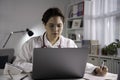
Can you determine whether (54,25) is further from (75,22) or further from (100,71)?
(75,22)

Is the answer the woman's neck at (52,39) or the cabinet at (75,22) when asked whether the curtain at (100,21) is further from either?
the woman's neck at (52,39)

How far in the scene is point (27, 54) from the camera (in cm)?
181

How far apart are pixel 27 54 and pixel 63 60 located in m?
0.56

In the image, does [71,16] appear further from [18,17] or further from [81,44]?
[18,17]

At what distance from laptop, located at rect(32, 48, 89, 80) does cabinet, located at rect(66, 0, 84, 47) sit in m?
2.93

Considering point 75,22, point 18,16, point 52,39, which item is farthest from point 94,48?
point 52,39

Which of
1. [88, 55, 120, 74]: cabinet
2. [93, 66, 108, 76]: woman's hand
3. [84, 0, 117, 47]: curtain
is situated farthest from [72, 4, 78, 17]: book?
[93, 66, 108, 76]: woman's hand

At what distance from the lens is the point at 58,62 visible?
1.34 meters

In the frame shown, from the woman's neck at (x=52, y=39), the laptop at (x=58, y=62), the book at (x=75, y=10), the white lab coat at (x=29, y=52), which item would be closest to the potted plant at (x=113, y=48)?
the book at (x=75, y=10)

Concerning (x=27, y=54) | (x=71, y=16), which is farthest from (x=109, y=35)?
(x=27, y=54)

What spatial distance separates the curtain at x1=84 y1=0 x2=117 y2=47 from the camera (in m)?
3.83

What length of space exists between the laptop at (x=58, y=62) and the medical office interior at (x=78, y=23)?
2.09 m

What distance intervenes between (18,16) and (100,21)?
6.04 ft

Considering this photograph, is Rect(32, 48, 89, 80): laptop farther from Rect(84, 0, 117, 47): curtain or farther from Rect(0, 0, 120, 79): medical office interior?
Rect(84, 0, 117, 47): curtain
